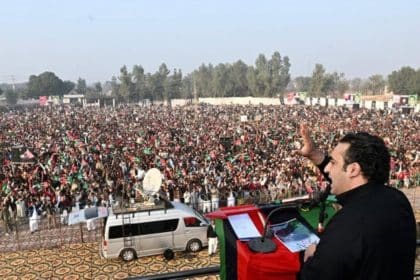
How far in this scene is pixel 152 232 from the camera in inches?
423

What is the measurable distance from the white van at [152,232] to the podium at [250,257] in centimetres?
898

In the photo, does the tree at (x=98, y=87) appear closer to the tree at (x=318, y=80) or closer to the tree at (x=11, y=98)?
the tree at (x=11, y=98)

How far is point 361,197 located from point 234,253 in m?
0.63

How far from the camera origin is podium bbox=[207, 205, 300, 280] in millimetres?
1658

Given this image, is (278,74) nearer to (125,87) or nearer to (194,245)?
(125,87)

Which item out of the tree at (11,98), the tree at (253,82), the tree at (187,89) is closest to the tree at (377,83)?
the tree at (253,82)

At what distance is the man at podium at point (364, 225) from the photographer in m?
1.37

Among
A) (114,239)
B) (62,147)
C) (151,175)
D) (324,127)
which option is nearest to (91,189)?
(151,175)

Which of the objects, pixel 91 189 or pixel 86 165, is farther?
pixel 86 165

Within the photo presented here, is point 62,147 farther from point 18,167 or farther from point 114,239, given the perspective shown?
point 114,239

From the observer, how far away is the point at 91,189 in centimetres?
1502

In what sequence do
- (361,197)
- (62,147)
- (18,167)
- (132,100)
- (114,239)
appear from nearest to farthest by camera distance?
(361,197)
(114,239)
(18,167)
(62,147)
(132,100)

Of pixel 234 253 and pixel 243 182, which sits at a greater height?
pixel 234 253

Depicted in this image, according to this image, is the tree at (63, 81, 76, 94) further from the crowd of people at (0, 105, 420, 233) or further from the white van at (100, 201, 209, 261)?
the white van at (100, 201, 209, 261)
